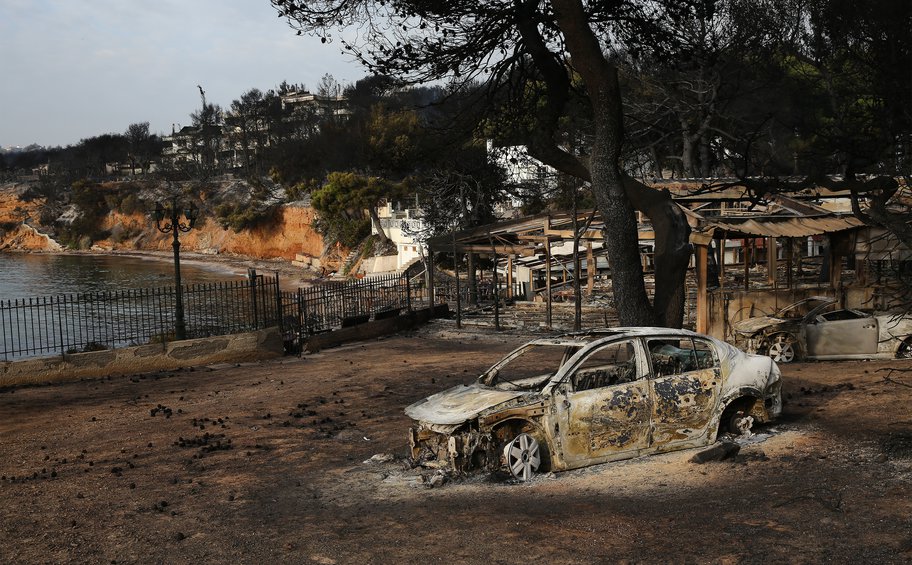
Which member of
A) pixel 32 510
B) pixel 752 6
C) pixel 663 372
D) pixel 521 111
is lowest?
pixel 32 510

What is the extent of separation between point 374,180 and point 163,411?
180 ft

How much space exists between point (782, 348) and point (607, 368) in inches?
327

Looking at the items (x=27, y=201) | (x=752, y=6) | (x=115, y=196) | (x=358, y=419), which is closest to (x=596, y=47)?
(x=358, y=419)

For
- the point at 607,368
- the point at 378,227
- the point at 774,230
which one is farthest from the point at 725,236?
the point at 378,227

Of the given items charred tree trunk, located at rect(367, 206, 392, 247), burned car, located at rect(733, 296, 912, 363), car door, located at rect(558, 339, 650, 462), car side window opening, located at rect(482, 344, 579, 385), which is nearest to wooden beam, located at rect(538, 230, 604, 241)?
car side window opening, located at rect(482, 344, 579, 385)

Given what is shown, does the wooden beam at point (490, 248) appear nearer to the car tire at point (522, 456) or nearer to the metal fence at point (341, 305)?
the metal fence at point (341, 305)

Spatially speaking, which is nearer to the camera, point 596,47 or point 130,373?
point 596,47

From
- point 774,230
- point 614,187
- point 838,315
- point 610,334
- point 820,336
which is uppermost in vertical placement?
point 614,187

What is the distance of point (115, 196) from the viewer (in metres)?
106

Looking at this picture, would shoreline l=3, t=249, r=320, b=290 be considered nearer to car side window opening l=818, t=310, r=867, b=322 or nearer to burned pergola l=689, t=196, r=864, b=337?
burned pergola l=689, t=196, r=864, b=337

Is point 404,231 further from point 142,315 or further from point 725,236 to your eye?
point 725,236

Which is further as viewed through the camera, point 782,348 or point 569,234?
point 569,234

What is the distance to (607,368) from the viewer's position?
32.4 ft

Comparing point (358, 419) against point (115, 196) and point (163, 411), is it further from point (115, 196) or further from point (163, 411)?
point (115, 196)
